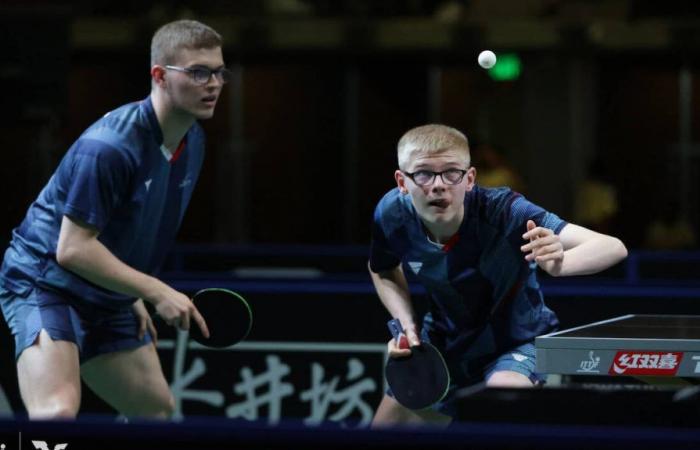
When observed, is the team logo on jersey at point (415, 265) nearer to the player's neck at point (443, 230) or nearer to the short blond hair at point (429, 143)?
the player's neck at point (443, 230)

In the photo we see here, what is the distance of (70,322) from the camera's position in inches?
176

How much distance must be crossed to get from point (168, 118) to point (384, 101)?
8.74 meters

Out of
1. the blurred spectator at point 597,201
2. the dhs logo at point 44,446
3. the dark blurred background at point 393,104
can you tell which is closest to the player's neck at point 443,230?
the dhs logo at point 44,446

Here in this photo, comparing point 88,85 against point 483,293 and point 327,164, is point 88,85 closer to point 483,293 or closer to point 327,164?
point 327,164

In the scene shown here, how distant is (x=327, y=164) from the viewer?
13359 millimetres

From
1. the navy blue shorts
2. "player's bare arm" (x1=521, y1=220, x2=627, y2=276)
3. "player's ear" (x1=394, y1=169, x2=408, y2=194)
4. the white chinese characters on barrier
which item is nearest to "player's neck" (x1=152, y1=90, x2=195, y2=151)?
the navy blue shorts

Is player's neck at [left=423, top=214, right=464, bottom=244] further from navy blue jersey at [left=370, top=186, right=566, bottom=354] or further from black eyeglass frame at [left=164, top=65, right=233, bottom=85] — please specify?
black eyeglass frame at [left=164, top=65, right=233, bottom=85]

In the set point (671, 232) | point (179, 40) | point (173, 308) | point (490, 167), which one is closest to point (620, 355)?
point (173, 308)

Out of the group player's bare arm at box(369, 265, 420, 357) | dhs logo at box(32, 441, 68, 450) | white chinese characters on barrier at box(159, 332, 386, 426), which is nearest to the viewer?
dhs logo at box(32, 441, 68, 450)

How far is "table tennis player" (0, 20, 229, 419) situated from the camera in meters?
4.23

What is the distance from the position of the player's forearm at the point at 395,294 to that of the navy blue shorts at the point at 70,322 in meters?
0.74

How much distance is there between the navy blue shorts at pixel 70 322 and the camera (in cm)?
441

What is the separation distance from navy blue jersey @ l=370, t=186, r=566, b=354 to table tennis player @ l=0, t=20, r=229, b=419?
59 cm

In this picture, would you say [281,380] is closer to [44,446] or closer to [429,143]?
[429,143]
